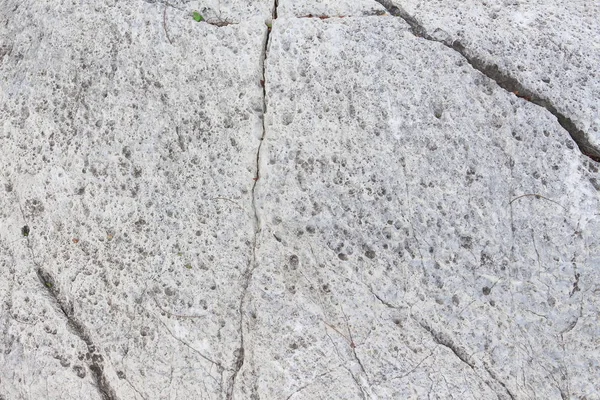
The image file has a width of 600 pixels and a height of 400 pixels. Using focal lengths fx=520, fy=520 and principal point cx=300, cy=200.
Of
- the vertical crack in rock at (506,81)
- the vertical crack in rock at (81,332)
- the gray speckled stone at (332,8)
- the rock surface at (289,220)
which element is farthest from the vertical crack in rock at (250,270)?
the vertical crack in rock at (506,81)

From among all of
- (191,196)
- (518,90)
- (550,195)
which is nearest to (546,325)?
(550,195)

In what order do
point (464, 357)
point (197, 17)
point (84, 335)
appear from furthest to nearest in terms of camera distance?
point (197, 17), point (84, 335), point (464, 357)

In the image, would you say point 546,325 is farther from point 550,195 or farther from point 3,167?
point 3,167

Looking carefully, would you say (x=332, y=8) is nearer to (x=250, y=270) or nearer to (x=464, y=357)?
(x=250, y=270)

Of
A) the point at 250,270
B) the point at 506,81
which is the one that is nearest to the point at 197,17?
the point at 250,270

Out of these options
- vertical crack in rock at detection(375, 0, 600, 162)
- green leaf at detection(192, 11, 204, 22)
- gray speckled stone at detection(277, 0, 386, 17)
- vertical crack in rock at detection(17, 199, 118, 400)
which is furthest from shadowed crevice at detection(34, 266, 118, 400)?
vertical crack in rock at detection(375, 0, 600, 162)
